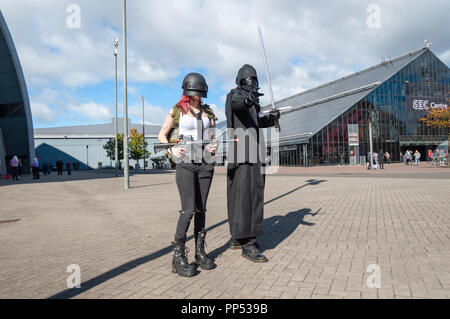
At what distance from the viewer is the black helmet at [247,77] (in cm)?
374

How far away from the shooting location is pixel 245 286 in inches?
116

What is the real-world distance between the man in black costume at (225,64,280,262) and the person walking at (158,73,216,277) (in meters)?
0.34

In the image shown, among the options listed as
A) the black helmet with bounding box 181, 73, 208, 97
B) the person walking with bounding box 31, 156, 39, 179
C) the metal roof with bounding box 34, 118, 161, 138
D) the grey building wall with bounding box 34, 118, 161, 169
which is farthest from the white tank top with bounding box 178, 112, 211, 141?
the metal roof with bounding box 34, 118, 161, 138

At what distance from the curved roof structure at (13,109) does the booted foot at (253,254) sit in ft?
105

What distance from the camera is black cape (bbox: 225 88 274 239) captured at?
12.1ft

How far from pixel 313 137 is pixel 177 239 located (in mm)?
34524

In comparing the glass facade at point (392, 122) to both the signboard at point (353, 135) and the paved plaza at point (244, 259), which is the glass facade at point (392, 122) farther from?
the paved plaza at point (244, 259)

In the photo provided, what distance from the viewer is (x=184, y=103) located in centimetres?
350

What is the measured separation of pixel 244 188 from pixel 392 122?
4310 cm

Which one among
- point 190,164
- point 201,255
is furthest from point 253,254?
point 190,164

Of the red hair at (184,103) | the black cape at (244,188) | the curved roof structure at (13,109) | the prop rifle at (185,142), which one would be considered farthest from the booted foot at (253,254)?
the curved roof structure at (13,109)

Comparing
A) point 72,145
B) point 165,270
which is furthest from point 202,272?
point 72,145

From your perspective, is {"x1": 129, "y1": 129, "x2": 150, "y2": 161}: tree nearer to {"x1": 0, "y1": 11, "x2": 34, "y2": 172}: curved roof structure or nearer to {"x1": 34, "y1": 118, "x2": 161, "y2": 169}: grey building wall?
{"x1": 34, "y1": 118, "x2": 161, "y2": 169}: grey building wall
